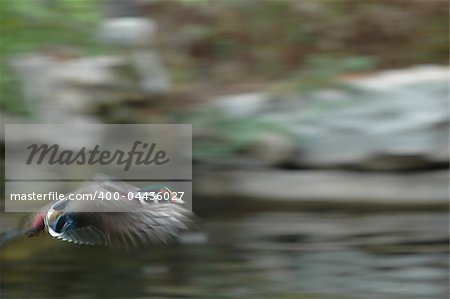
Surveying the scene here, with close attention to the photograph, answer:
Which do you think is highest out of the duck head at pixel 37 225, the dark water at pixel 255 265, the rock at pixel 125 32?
the rock at pixel 125 32

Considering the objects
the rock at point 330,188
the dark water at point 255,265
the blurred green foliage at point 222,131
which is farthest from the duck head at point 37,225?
the blurred green foliage at point 222,131

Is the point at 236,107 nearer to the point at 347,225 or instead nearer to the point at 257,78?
the point at 257,78

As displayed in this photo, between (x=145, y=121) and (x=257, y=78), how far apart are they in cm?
117

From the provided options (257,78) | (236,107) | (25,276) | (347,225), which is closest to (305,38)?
(257,78)

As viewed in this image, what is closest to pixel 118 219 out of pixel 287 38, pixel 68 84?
pixel 68 84

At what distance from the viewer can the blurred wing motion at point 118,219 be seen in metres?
2.57

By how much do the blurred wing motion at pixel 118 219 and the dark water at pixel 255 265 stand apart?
101 centimetres

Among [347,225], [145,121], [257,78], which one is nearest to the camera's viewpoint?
[347,225]

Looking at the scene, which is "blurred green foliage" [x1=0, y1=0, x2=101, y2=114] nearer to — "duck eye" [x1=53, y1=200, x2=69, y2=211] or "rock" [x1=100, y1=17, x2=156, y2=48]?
"rock" [x1=100, y1=17, x2=156, y2=48]

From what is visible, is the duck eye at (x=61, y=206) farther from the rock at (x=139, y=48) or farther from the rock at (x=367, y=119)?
the rock at (x=367, y=119)

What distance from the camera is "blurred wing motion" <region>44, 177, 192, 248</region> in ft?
8.43

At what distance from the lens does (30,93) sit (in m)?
4.87

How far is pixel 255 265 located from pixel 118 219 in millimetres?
1510

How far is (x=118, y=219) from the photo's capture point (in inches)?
104
